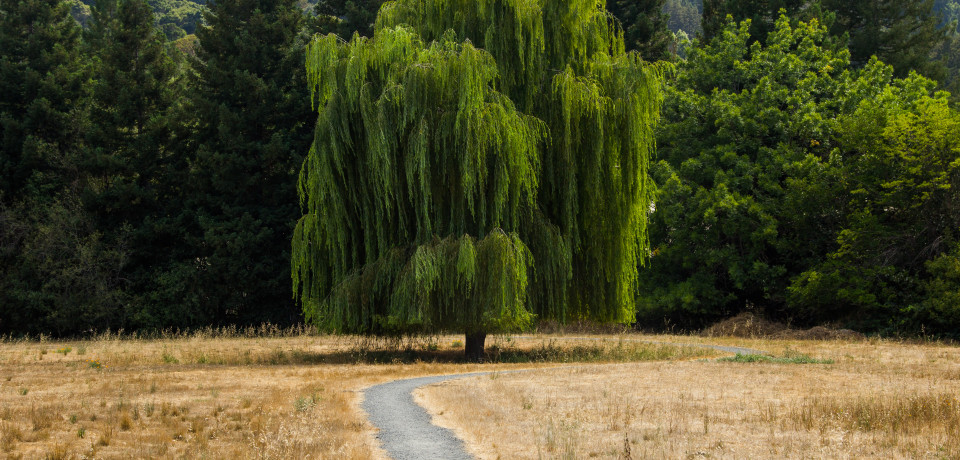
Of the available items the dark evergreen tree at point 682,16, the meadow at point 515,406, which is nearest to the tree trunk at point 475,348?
the meadow at point 515,406

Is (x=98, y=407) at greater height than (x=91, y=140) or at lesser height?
lesser

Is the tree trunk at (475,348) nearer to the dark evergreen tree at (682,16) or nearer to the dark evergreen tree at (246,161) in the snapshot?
the dark evergreen tree at (246,161)

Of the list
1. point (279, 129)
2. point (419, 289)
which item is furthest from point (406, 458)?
point (279, 129)

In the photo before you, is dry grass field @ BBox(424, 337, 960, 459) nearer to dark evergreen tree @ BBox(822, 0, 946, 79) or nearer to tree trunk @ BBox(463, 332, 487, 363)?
tree trunk @ BBox(463, 332, 487, 363)

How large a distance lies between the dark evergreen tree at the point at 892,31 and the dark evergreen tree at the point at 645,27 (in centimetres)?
919

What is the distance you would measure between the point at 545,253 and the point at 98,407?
11088 mm

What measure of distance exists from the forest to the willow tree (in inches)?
3.0

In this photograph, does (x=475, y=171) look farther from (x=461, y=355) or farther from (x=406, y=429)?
(x=406, y=429)

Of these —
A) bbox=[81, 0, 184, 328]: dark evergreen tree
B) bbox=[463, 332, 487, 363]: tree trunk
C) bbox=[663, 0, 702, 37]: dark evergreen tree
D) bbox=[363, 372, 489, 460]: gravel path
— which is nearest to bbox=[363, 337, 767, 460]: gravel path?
bbox=[363, 372, 489, 460]: gravel path

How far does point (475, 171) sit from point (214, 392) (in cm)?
834

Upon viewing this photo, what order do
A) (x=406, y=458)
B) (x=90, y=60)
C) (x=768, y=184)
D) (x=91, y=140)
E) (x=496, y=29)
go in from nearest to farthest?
(x=406, y=458) → (x=496, y=29) → (x=768, y=184) → (x=91, y=140) → (x=90, y=60)

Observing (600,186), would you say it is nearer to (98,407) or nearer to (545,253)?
(545,253)

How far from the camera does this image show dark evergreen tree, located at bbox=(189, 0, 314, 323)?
36.7 meters

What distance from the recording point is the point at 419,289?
1809cm
